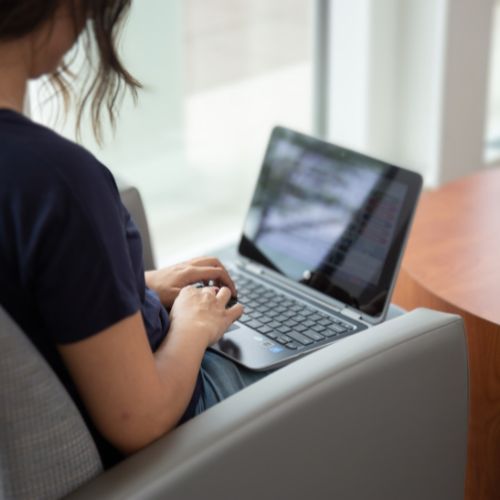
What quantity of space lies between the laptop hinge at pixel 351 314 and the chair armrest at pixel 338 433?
0.21m

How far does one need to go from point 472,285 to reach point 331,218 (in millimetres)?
260

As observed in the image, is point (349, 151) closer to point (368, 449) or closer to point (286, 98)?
point (368, 449)

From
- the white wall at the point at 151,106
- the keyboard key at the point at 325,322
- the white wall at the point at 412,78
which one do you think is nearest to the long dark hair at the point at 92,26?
the keyboard key at the point at 325,322

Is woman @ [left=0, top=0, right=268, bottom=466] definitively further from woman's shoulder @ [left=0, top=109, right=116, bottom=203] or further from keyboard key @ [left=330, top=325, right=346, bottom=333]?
keyboard key @ [left=330, top=325, right=346, bottom=333]

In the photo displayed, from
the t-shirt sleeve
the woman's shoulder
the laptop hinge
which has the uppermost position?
the woman's shoulder

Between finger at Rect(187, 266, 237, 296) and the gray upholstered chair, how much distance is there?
0.27 meters

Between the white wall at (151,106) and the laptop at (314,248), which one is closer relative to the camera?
the laptop at (314,248)

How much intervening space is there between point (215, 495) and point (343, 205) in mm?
582

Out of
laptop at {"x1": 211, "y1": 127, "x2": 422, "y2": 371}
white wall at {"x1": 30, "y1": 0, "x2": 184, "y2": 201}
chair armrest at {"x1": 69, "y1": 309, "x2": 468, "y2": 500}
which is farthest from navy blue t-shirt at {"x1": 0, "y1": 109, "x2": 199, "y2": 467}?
white wall at {"x1": 30, "y1": 0, "x2": 184, "y2": 201}

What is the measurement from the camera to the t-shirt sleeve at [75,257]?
31.7 inches

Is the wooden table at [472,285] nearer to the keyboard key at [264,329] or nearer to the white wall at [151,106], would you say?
the keyboard key at [264,329]

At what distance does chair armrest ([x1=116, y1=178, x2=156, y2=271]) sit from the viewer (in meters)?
1.38

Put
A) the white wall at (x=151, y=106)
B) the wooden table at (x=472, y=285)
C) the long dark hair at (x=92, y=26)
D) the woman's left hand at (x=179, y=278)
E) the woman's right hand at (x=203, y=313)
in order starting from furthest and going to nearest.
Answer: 1. the white wall at (x=151, y=106)
2. the wooden table at (x=472, y=285)
3. the woman's left hand at (x=179, y=278)
4. the woman's right hand at (x=203, y=313)
5. the long dark hair at (x=92, y=26)

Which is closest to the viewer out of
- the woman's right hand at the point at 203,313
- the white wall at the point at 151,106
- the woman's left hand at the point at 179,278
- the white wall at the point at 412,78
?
the woman's right hand at the point at 203,313
